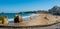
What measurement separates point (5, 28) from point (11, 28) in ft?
1.52

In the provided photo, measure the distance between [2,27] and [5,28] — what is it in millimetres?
675

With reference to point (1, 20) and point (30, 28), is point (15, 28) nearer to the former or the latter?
point (30, 28)

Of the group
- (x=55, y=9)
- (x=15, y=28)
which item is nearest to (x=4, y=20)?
(x=15, y=28)

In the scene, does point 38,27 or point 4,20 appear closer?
point 38,27

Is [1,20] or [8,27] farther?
[1,20]

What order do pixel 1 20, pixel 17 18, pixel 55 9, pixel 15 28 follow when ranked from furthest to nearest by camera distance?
pixel 55 9, pixel 17 18, pixel 1 20, pixel 15 28

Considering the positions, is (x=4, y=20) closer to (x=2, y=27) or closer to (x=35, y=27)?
(x=2, y=27)

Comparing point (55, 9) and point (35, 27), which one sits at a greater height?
point (55, 9)

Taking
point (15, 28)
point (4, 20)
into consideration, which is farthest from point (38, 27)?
point (4, 20)

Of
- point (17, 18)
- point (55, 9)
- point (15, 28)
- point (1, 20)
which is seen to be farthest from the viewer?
point (55, 9)

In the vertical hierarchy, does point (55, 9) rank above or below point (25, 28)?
above

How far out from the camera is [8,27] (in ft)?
38.3

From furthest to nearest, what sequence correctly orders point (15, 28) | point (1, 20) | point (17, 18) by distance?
point (17, 18) < point (1, 20) < point (15, 28)

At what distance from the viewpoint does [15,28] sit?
1113 cm
